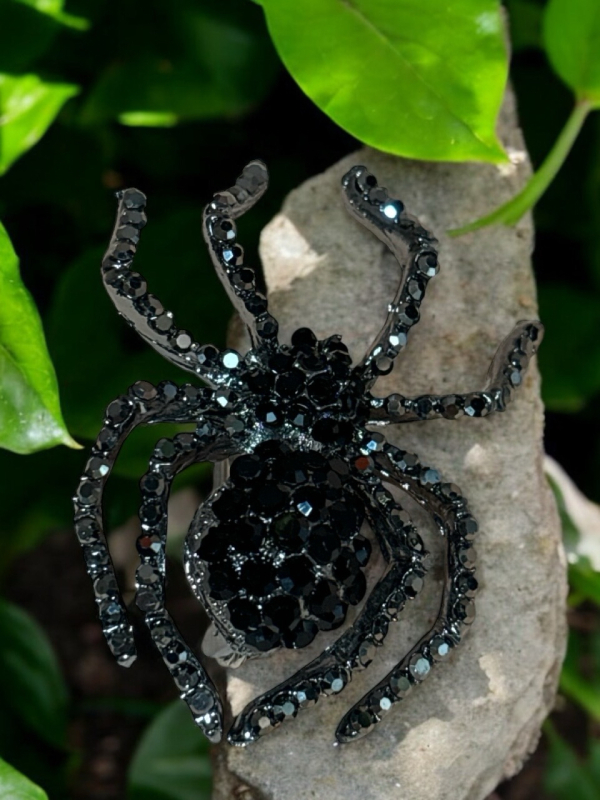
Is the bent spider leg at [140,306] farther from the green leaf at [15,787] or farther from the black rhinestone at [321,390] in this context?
→ the green leaf at [15,787]

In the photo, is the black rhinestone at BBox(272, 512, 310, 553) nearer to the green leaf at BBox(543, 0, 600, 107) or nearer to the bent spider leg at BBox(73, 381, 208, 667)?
the bent spider leg at BBox(73, 381, 208, 667)

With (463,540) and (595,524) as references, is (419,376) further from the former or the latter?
(595,524)

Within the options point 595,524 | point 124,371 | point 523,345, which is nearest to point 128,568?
point 124,371

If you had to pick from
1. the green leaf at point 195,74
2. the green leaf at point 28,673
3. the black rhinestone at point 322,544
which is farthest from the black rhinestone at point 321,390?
the green leaf at point 28,673

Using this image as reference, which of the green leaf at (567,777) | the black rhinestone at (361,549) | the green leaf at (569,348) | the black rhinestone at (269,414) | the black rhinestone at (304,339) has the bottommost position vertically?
the green leaf at (567,777)

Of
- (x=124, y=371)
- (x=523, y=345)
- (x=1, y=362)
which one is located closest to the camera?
(x=1, y=362)

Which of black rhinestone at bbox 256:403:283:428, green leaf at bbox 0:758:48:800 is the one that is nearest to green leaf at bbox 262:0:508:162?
black rhinestone at bbox 256:403:283:428

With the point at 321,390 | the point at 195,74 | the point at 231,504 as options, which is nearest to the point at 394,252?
the point at 321,390

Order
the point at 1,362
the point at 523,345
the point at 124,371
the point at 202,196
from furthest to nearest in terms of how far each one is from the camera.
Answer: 1. the point at 202,196
2. the point at 124,371
3. the point at 523,345
4. the point at 1,362
